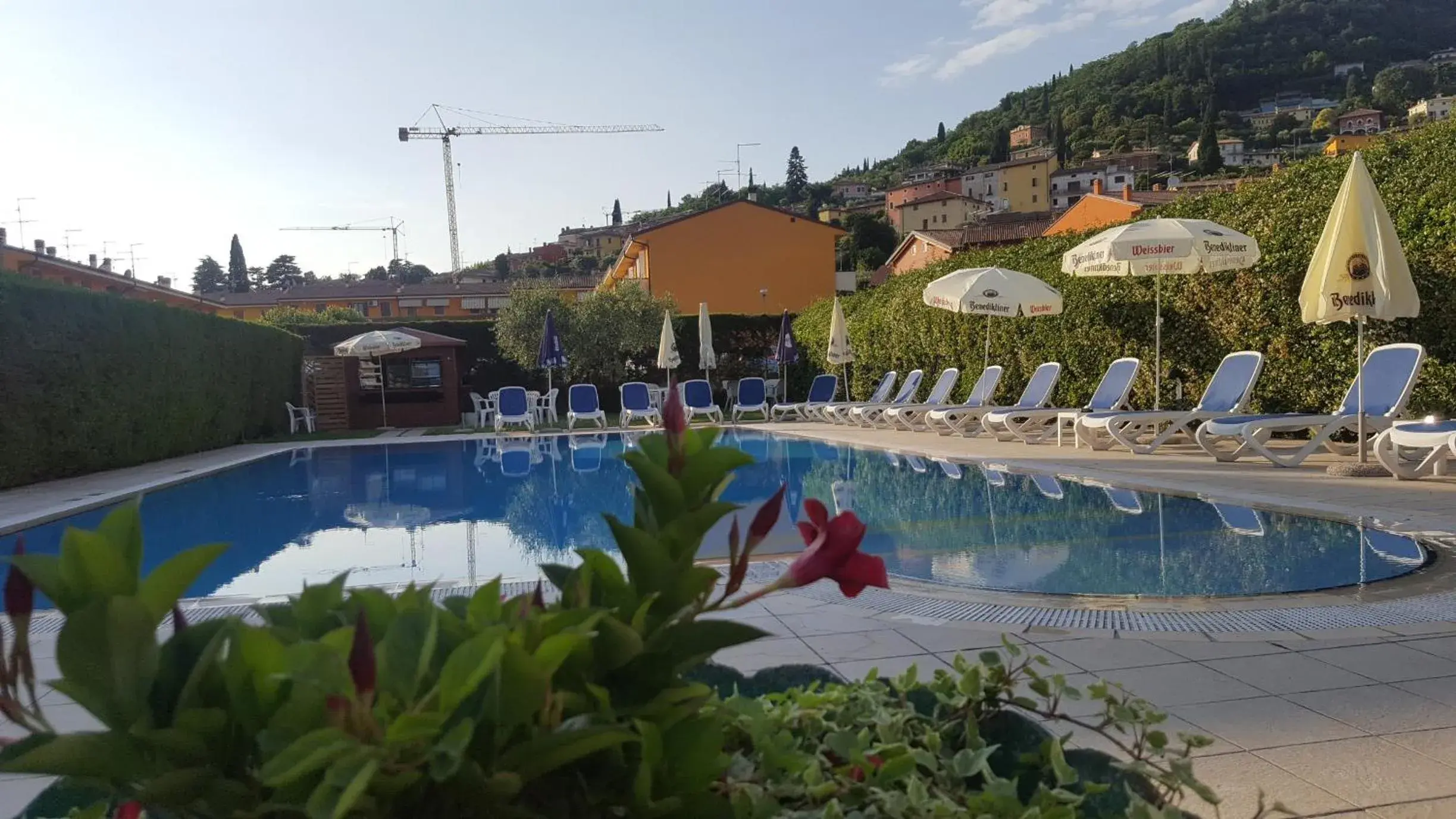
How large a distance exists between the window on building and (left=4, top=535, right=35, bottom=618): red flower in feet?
75.2

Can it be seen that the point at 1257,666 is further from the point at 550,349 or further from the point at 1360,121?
the point at 1360,121

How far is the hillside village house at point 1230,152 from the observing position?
7056cm

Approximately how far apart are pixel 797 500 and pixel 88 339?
9.84 metres

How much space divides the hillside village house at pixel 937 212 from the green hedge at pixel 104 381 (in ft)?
206

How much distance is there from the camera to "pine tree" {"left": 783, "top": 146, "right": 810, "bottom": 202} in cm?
10825

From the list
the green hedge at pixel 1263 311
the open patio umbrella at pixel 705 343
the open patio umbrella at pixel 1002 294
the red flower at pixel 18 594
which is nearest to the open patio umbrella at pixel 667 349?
the open patio umbrella at pixel 705 343

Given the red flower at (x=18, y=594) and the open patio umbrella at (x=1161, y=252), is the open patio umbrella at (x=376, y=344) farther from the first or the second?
the red flower at (x=18, y=594)

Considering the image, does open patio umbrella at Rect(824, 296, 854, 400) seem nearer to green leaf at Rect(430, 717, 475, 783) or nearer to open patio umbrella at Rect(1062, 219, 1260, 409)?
open patio umbrella at Rect(1062, 219, 1260, 409)

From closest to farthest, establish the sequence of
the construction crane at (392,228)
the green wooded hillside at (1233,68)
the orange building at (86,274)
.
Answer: the orange building at (86,274) → the green wooded hillside at (1233,68) → the construction crane at (392,228)

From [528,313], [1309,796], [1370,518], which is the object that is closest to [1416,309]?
[1370,518]

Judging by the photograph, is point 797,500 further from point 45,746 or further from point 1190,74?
point 1190,74

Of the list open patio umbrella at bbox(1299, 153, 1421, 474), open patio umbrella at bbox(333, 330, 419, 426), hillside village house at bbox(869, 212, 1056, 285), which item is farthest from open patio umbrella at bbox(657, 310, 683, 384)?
A: hillside village house at bbox(869, 212, 1056, 285)

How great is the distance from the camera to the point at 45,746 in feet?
2.31

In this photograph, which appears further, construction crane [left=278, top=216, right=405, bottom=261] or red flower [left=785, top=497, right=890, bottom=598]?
construction crane [left=278, top=216, right=405, bottom=261]
